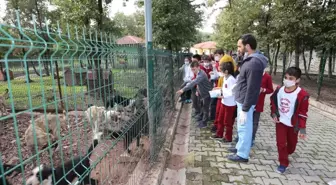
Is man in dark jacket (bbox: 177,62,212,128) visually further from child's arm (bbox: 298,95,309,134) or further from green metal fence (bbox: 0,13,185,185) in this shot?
child's arm (bbox: 298,95,309,134)

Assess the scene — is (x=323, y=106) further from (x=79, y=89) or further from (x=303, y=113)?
(x=79, y=89)

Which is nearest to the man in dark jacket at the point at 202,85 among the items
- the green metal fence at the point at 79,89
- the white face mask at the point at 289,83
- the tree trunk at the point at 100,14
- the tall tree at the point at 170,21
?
the green metal fence at the point at 79,89

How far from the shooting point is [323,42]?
993 centimetres

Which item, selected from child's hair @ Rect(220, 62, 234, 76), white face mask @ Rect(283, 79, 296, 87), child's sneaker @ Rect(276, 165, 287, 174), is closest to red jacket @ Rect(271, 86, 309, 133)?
white face mask @ Rect(283, 79, 296, 87)

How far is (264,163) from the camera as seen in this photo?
3521 mm

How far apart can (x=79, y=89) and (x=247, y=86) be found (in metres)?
2.11

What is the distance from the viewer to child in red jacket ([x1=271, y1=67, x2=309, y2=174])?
287 centimetres

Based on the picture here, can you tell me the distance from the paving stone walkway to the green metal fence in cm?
82

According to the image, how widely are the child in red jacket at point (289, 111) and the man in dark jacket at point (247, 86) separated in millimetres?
352

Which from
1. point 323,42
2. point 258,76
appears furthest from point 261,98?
point 323,42

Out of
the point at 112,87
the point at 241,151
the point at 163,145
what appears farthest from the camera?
the point at 163,145

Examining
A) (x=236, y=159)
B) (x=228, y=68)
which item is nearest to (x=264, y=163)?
(x=236, y=159)

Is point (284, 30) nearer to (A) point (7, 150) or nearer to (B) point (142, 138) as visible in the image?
(B) point (142, 138)

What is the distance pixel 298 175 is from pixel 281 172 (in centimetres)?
23
